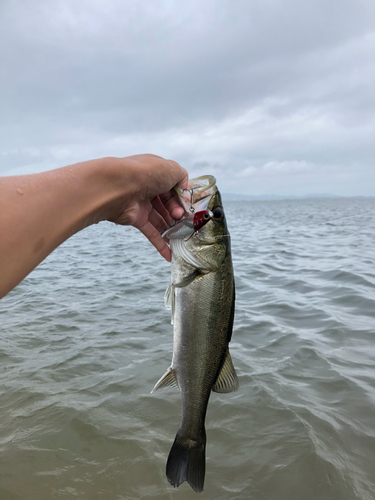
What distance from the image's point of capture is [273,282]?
9805 mm

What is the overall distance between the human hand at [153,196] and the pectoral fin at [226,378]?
1.05 metres

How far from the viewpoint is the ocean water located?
10.7 ft

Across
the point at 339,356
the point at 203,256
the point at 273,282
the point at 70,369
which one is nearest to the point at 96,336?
the point at 70,369

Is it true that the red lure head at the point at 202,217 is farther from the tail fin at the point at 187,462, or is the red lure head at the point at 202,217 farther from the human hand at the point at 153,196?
the tail fin at the point at 187,462

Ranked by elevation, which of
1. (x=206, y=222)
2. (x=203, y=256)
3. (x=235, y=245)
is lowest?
(x=235, y=245)

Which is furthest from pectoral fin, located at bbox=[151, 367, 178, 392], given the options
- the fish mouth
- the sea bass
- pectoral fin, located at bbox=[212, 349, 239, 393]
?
the fish mouth

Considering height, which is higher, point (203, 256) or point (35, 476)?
point (203, 256)

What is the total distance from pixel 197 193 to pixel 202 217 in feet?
0.88

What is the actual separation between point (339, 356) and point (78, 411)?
3.84 m

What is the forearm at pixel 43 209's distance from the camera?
4.85 ft

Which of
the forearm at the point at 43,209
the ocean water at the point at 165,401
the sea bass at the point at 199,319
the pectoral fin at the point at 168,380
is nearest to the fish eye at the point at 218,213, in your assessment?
the sea bass at the point at 199,319

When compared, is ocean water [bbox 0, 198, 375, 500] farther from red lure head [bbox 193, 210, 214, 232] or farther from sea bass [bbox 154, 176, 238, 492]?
red lure head [bbox 193, 210, 214, 232]

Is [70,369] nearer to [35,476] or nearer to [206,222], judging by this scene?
[35,476]

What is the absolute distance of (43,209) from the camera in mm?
1611
